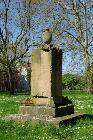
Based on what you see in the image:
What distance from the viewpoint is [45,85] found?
14.7m

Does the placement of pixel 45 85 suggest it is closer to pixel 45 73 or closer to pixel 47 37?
pixel 45 73

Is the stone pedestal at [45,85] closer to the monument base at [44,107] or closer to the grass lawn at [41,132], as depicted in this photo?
the monument base at [44,107]

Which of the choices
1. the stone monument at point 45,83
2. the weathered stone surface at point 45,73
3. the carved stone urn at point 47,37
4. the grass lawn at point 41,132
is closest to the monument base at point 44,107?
the stone monument at point 45,83

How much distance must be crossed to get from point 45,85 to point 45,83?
76 millimetres

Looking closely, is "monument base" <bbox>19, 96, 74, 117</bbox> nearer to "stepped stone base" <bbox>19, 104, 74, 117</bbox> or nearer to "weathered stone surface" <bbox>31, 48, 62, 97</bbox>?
"stepped stone base" <bbox>19, 104, 74, 117</bbox>

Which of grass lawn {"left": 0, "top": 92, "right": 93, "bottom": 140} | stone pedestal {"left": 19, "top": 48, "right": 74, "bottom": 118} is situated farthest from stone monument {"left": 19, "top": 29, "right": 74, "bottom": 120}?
grass lawn {"left": 0, "top": 92, "right": 93, "bottom": 140}

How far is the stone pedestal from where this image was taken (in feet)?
47.1

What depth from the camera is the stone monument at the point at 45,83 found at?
14379 mm

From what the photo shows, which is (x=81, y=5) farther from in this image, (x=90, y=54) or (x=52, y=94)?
(x=52, y=94)

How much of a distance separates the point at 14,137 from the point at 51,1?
35489 mm

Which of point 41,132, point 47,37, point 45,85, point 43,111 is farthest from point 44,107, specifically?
point 47,37

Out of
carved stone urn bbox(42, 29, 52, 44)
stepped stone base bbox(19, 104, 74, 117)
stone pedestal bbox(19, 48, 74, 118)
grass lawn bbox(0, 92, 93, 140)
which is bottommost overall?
grass lawn bbox(0, 92, 93, 140)

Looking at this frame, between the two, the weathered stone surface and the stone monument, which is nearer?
the stone monument

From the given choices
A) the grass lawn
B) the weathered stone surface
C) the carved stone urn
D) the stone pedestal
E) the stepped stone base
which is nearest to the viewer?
the grass lawn
